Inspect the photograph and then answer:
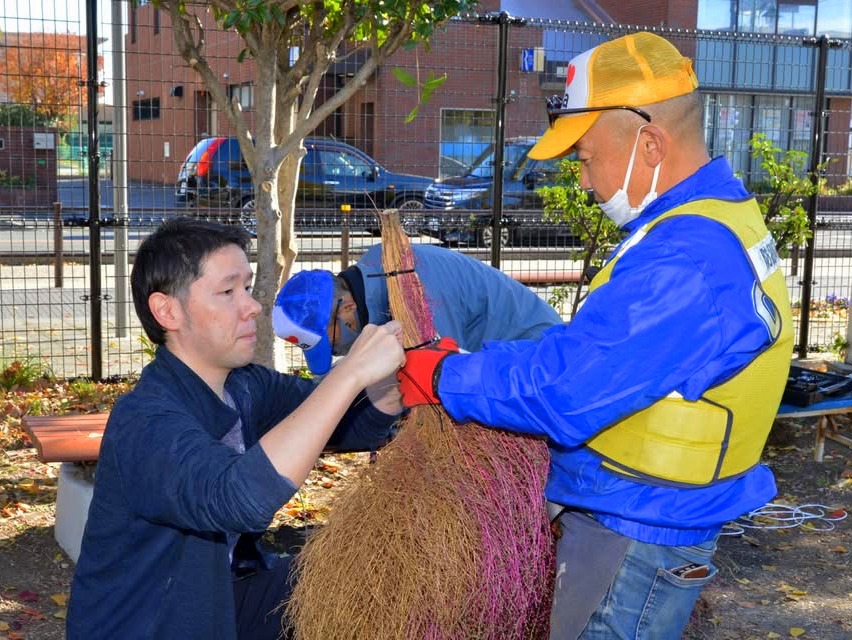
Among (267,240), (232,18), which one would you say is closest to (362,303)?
(232,18)

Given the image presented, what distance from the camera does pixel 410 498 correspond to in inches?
91.7

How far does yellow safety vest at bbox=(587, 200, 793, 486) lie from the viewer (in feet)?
6.83

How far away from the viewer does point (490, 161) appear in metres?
8.32

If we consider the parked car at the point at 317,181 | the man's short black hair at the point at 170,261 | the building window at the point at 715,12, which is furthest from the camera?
the building window at the point at 715,12

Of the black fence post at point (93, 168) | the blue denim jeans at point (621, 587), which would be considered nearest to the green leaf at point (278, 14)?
the black fence post at point (93, 168)

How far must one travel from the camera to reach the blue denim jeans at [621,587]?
7.24 feet

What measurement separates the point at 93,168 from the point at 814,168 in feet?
19.3

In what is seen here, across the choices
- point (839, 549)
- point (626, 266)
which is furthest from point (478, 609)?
point (839, 549)

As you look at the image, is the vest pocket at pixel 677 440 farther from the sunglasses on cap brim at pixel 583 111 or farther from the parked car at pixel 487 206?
the parked car at pixel 487 206

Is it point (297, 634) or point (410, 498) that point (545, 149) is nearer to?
point (410, 498)

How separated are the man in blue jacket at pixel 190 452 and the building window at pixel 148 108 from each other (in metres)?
6.08

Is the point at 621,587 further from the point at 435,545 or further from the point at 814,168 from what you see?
the point at 814,168

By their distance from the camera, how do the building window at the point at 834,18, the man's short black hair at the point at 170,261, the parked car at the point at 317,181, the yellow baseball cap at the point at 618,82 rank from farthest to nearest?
the building window at the point at 834,18, the parked car at the point at 317,181, the man's short black hair at the point at 170,261, the yellow baseball cap at the point at 618,82

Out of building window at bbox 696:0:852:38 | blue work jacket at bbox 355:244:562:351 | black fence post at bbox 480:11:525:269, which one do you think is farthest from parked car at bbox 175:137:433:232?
building window at bbox 696:0:852:38
